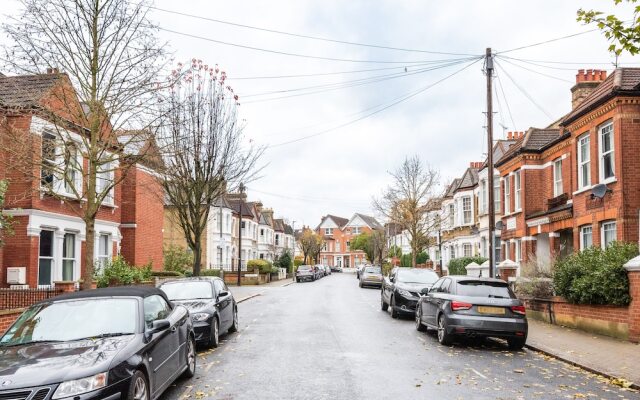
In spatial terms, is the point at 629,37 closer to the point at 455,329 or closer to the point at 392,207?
the point at 455,329

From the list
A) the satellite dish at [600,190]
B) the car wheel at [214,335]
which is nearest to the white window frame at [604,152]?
the satellite dish at [600,190]

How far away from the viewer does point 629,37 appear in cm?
691

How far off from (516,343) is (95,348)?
875 cm

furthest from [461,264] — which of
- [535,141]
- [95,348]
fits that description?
[95,348]

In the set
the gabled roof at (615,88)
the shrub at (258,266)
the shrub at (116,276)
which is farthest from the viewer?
the shrub at (258,266)

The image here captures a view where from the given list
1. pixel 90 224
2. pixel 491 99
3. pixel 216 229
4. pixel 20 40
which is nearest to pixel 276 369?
pixel 90 224

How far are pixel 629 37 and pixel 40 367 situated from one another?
7.42 meters

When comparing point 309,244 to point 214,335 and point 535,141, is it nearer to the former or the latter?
point 535,141

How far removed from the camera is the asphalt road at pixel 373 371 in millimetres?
7715

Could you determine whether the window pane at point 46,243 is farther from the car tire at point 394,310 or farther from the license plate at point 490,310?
the license plate at point 490,310

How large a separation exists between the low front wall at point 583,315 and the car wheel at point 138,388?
400 inches

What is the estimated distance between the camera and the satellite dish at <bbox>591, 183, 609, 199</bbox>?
1888cm

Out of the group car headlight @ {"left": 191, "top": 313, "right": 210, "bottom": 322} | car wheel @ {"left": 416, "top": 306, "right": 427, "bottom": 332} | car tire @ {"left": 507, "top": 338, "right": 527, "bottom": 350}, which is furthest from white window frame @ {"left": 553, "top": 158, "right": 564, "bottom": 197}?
car headlight @ {"left": 191, "top": 313, "right": 210, "bottom": 322}

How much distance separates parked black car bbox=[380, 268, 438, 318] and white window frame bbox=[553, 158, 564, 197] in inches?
368
